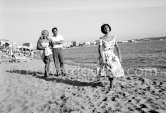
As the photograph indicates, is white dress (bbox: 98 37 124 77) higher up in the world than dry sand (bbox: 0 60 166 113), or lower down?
higher up

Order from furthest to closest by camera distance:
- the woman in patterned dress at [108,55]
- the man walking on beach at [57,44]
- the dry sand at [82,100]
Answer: the man walking on beach at [57,44]
the woman in patterned dress at [108,55]
the dry sand at [82,100]

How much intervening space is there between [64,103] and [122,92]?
5.41 feet

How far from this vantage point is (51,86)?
5.91 meters

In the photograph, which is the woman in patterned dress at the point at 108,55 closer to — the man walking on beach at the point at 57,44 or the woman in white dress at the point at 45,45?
the man walking on beach at the point at 57,44

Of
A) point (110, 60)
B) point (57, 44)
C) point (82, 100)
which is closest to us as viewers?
point (82, 100)

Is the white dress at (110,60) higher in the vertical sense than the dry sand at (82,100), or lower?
higher

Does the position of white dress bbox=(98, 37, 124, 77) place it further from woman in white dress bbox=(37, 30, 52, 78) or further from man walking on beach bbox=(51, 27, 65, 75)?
woman in white dress bbox=(37, 30, 52, 78)

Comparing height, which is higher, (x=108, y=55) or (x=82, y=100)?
(x=108, y=55)

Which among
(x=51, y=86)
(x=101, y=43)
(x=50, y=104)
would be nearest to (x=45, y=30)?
(x=51, y=86)

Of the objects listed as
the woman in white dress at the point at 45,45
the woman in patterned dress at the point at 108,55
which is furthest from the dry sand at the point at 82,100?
the woman in white dress at the point at 45,45

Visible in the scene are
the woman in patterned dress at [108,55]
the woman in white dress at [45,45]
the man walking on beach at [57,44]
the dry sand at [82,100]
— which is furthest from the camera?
the woman in white dress at [45,45]

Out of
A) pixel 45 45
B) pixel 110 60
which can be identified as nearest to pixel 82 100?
pixel 110 60

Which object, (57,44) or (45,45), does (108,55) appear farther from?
(45,45)

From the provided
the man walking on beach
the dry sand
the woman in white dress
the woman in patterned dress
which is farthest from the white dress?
the woman in white dress
